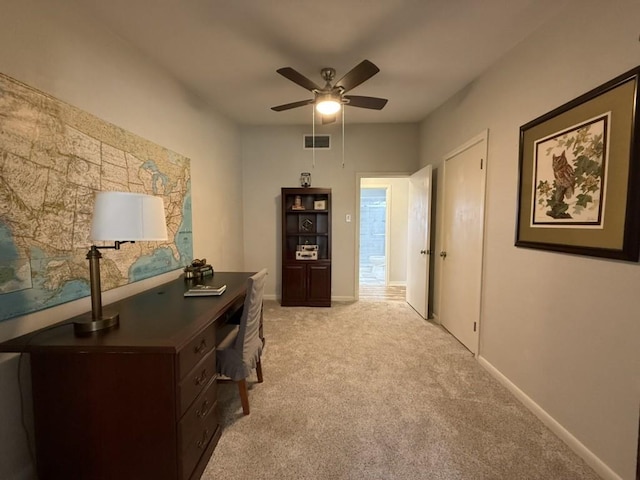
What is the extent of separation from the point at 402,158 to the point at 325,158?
1.20 m

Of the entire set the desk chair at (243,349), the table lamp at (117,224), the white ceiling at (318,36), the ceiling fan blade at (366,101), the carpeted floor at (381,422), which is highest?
the white ceiling at (318,36)

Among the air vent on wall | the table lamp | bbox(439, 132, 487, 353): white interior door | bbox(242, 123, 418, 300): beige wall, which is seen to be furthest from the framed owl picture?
the air vent on wall

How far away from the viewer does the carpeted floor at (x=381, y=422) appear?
1.50 metres

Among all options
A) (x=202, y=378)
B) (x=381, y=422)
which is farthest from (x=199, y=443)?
(x=381, y=422)

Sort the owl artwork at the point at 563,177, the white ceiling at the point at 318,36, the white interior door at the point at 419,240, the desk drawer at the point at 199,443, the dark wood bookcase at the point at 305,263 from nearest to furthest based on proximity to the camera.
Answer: the desk drawer at the point at 199,443, the owl artwork at the point at 563,177, the white ceiling at the point at 318,36, the white interior door at the point at 419,240, the dark wood bookcase at the point at 305,263

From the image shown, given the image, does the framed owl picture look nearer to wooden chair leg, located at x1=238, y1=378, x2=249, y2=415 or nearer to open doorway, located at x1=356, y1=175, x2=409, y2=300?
wooden chair leg, located at x1=238, y1=378, x2=249, y2=415

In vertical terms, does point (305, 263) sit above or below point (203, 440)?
above

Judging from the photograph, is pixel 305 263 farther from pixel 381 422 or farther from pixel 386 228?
pixel 381 422

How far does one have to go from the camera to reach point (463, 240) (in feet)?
9.72

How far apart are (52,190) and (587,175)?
2941 millimetres

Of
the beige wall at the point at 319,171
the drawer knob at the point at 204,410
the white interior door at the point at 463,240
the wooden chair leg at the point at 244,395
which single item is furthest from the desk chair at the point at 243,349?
the beige wall at the point at 319,171

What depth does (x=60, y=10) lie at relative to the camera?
1.59m

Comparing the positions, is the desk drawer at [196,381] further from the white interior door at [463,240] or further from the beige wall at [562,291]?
the white interior door at [463,240]

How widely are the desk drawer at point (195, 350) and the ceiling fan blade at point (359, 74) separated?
2028 mm
